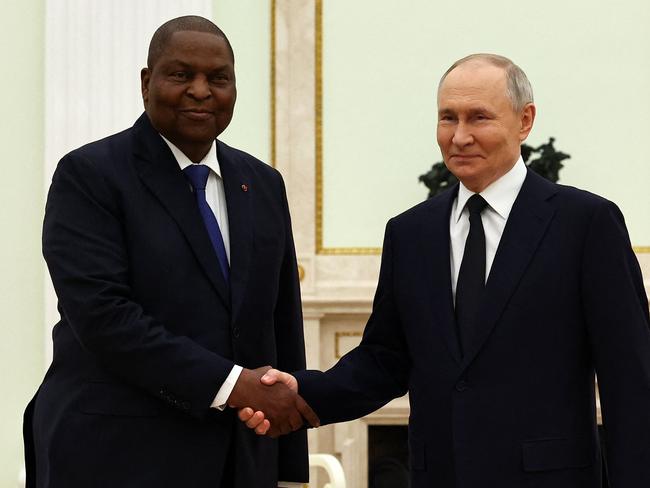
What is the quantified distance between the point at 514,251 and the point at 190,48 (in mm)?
837

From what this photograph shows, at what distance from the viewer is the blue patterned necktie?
2.60 metres

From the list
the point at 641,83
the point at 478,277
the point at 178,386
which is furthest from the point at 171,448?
the point at 641,83

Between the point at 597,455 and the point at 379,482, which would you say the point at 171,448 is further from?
the point at 379,482

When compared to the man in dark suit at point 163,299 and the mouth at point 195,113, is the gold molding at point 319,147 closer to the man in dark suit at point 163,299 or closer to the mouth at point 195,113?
the man in dark suit at point 163,299

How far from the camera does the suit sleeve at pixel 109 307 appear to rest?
A: 247cm

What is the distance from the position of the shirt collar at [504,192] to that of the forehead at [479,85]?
0.16m

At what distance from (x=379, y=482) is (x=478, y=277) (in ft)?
12.7

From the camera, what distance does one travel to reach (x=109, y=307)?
246cm

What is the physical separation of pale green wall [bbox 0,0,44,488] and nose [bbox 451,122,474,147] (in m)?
3.85

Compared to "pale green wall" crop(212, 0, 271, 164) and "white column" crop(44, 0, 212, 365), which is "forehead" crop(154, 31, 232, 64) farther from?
"pale green wall" crop(212, 0, 271, 164)

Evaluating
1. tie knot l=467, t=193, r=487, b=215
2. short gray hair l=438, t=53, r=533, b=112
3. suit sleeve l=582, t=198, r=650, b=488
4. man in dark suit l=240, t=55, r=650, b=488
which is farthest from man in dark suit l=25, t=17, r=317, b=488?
suit sleeve l=582, t=198, r=650, b=488

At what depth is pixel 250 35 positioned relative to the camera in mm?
6055

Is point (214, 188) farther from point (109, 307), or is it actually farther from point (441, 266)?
point (441, 266)

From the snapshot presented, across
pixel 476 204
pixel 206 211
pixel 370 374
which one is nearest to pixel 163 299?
pixel 206 211
